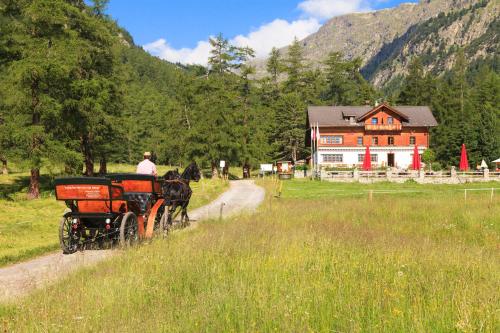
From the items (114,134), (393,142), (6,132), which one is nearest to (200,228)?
(6,132)

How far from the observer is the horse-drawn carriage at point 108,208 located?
9969 mm

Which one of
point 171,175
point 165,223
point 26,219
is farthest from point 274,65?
point 165,223

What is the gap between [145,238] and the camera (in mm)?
11234

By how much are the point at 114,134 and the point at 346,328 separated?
109ft

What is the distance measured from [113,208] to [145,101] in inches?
3648

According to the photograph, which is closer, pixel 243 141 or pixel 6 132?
pixel 6 132

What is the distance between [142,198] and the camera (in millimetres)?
11648

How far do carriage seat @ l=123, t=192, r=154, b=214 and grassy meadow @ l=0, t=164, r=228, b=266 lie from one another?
2.48 meters

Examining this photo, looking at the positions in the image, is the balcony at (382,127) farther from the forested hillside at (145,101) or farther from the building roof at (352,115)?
the forested hillside at (145,101)

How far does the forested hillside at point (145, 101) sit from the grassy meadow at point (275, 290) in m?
19.6

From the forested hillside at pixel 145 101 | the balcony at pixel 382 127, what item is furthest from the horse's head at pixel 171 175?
the balcony at pixel 382 127

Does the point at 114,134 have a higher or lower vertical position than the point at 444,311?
higher

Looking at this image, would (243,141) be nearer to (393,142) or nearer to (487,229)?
(393,142)

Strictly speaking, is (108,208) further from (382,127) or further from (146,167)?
(382,127)
